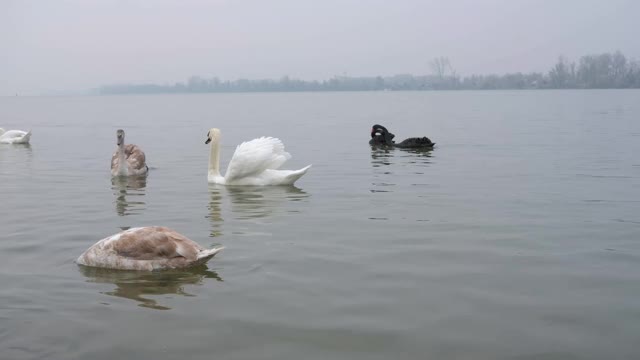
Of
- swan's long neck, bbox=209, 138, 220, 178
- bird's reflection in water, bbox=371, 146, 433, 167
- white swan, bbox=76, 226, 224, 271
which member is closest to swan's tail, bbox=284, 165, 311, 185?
swan's long neck, bbox=209, 138, 220, 178

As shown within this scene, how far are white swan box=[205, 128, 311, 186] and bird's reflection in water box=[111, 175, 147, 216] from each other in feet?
6.44

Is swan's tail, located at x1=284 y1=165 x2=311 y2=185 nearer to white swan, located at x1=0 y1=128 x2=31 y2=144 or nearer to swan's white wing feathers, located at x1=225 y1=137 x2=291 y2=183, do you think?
swan's white wing feathers, located at x1=225 y1=137 x2=291 y2=183

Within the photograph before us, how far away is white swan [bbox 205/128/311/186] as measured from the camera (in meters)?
17.2

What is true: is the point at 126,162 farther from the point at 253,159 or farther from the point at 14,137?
the point at 14,137

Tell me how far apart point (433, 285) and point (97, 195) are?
33.7ft

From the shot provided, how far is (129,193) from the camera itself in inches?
669

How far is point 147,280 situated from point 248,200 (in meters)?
6.80

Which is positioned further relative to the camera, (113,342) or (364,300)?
(364,300)

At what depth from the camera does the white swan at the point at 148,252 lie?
9.29 m

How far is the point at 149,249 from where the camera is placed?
368 inches

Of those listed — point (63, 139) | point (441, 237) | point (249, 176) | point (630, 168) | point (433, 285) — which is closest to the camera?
point (433, 285)

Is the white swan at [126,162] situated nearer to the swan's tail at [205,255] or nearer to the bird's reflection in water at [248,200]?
the bird's reflection in water at [248,200]

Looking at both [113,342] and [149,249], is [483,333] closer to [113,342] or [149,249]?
[113,342]

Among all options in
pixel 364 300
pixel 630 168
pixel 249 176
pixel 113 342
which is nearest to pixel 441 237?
pixel 364 300
